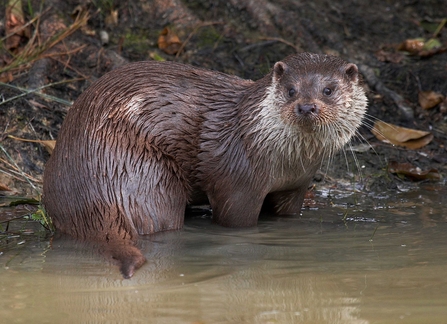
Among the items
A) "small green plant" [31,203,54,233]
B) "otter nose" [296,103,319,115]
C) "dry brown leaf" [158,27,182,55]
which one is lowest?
"small green plant" [31,203,54,233]

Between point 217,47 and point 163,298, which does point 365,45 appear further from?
point 163,298

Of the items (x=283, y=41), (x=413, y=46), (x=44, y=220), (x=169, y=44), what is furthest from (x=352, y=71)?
(x=413, y=46)

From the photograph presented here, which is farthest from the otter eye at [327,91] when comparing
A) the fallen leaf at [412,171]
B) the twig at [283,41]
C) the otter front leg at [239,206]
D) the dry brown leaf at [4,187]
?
the twig at [283,41]

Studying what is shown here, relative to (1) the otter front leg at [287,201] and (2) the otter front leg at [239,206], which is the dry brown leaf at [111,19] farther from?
(2) the otter front leg at [239,206]

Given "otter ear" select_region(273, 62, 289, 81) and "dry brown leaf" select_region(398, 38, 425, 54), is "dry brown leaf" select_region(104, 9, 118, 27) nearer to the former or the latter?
"dry brown leaf" select_region(398, 38, 425, 54)

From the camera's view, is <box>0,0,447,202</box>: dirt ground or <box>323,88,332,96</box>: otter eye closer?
<box>323,88,332,96</box>: otter eye

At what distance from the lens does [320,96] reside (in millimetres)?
4004

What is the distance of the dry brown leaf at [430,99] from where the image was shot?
19.7 feet

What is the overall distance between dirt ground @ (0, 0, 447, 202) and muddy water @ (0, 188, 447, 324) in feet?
3.79

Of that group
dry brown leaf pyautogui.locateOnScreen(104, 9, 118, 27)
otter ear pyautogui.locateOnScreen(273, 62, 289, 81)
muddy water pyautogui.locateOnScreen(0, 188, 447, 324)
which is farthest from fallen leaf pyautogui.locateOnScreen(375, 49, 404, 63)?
otter ear pyautogui.locateOnScreen(273, 62, 289, 81)

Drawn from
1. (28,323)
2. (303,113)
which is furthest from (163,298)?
(303,113)

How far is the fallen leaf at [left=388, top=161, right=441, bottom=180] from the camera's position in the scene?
5227mm

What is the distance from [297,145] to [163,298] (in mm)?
1398

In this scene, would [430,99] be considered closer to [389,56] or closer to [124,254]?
[389,56]
